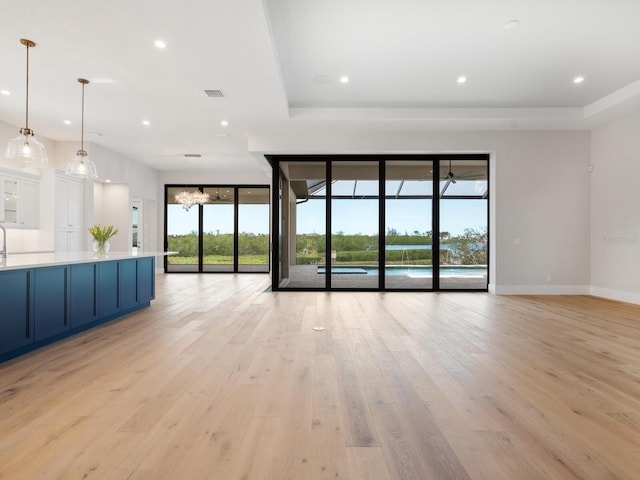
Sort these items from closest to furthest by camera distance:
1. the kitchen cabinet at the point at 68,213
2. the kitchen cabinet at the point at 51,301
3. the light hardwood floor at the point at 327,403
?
the light hardwood floor at the point at 327,403, the kitchen cabinet at the point at 51,301, the kitchen cabinet at the point at 68,213

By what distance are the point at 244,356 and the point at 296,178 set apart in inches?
204

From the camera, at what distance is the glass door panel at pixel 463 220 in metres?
7.39

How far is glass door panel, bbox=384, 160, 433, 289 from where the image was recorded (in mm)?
7410

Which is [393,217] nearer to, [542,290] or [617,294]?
[542,290]

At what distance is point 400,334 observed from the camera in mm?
3883

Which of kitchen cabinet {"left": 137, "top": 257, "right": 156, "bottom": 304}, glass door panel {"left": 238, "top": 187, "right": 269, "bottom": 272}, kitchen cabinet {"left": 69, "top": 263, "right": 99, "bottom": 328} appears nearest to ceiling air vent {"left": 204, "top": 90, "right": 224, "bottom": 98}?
kitchen cabinet {"left": 137, "top": 257, "right": 156, "bottom": 304}

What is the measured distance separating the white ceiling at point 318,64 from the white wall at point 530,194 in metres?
0.28

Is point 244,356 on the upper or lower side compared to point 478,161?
lower

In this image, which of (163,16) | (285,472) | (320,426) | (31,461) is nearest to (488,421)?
(320,426)

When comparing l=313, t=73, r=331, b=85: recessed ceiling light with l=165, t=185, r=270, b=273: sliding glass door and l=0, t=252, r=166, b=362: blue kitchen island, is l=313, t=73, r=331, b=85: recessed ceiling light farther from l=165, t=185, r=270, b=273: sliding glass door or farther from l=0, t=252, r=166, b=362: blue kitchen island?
A: l=165, t=185, r=270, b=273: sliding glass door

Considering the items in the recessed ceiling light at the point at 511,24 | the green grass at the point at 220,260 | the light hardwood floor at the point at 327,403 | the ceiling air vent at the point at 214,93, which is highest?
the recessed ceiling light at the point at 511,24

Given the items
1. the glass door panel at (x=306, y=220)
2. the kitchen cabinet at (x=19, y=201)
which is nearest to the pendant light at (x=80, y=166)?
the kitchen cabinet at (x=19, y=201)

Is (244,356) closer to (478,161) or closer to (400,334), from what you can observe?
(400,334)

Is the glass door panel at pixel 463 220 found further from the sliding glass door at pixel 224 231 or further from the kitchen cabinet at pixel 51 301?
the kitchen cabinet at pixel 51 301
